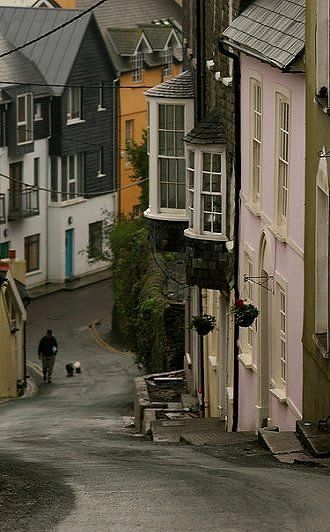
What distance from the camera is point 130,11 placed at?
7069cm

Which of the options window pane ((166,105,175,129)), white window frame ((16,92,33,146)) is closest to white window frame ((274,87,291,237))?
window pane ((166,105,175,129))

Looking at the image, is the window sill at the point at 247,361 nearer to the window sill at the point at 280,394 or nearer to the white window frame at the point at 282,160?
the window sill at the point at 280,394

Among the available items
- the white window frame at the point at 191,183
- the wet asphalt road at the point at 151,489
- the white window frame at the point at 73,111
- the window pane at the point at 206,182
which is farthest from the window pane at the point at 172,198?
the white window frame at the point at 73,111

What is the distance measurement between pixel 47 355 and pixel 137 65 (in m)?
25.1

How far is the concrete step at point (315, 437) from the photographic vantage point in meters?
16.9

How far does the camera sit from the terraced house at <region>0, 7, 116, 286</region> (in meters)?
59.0

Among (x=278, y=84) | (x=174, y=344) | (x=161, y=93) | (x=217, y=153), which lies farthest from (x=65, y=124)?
(x=278, y=84)

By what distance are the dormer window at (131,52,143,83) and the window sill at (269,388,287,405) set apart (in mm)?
46820

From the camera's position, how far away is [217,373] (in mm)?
27781

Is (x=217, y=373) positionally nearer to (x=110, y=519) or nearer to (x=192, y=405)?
(x=192, y=405)

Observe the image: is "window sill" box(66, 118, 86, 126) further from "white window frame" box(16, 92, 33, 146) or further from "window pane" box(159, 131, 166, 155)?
"window pane" box(159, 131, 166, 155)

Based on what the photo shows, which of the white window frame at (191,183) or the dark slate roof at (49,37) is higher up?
the dark slate roof at (49,37)

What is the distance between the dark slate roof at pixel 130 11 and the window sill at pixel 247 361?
44288 mm

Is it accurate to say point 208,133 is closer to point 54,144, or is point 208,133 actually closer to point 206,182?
point 206,182
